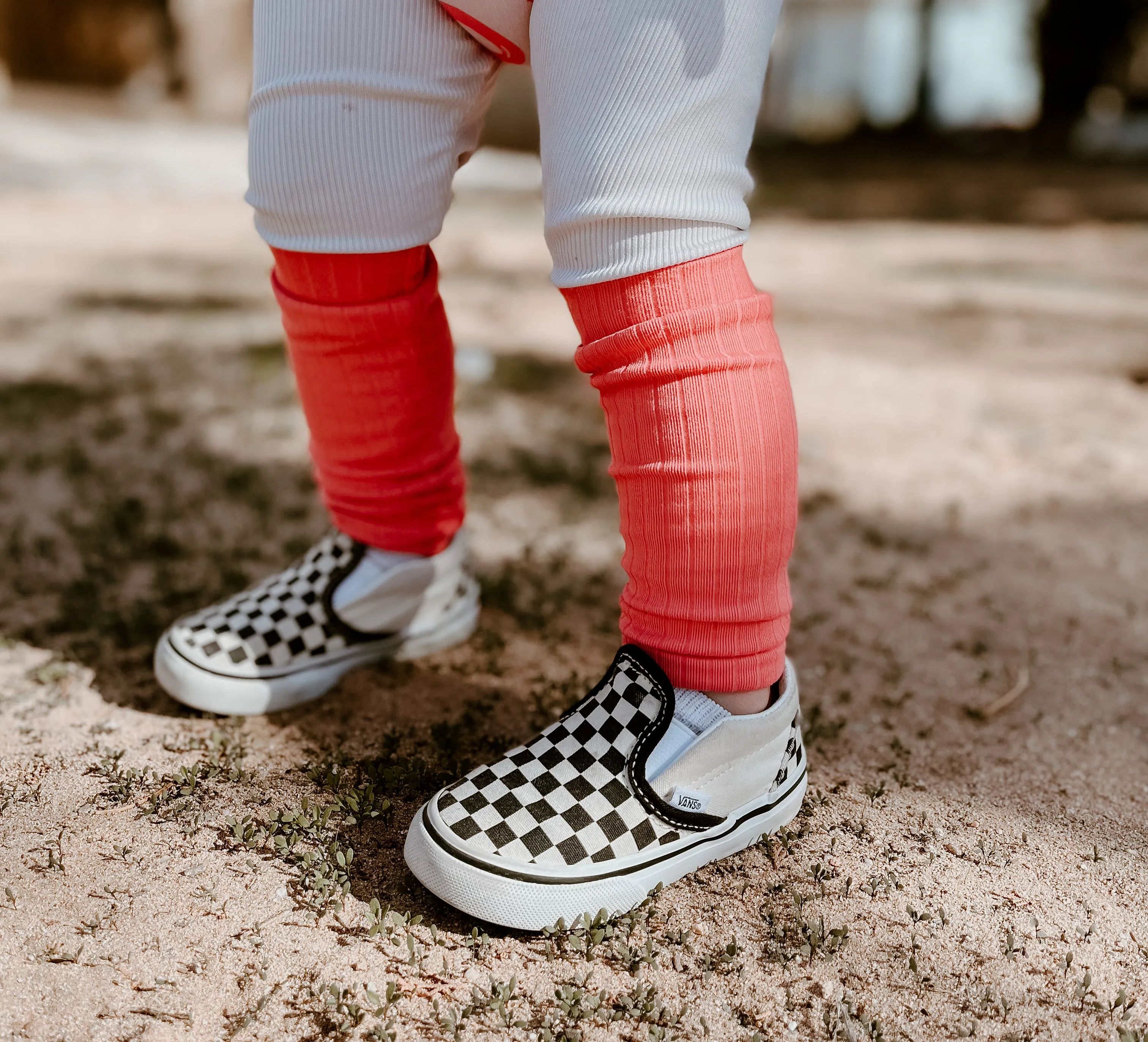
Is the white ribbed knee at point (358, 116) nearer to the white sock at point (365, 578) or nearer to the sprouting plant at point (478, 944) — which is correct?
the white sock at point (365, 578)

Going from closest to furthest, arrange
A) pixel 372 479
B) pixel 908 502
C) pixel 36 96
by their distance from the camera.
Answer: pixel 372 479 < pixel 908 502 < pixel 36 96

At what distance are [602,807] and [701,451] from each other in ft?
1.03

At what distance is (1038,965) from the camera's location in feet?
2.87

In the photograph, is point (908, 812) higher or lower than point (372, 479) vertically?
lower

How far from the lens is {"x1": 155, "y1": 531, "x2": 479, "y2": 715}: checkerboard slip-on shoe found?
1169mm

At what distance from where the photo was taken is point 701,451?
2.81 ft

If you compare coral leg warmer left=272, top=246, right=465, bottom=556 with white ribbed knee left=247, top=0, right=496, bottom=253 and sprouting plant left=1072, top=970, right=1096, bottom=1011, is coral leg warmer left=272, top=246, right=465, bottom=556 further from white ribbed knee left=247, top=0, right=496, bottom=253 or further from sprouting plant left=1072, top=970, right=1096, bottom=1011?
sprouting plant left=1072, top=970, right=1096, bottom=1011

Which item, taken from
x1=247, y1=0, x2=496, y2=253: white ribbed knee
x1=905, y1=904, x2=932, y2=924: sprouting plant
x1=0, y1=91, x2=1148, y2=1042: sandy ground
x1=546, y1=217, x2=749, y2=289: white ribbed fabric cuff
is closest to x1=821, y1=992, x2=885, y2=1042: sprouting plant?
x1=0, y1=91, x2=1148, y2=1042: sandy ground

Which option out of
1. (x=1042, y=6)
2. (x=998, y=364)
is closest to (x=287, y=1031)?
(x=998, y=364)

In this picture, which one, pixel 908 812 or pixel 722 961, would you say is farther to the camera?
pixel 908 812

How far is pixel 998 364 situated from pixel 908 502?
1.02 metres

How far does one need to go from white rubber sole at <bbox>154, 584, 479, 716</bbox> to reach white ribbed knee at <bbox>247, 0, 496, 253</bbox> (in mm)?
477

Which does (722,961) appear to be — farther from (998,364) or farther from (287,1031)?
(998,364)

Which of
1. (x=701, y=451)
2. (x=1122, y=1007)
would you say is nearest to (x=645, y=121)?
(x=701, y=451)
